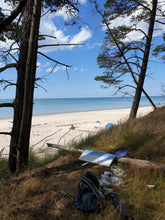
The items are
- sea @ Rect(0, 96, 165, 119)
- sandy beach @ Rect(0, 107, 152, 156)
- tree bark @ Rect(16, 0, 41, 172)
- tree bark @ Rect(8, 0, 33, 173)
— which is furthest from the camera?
sea @ Rect(0, 96, 165, 119)

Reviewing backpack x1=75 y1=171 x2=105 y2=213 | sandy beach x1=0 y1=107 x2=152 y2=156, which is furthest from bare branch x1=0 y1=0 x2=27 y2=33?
backpack x1=75 y1=171 x2=105 y2=213

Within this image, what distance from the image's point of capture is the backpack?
176 cm

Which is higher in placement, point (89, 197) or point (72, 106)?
point (72, 106)

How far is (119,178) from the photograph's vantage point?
8.00 ft

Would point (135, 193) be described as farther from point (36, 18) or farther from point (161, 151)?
point (36, 18)

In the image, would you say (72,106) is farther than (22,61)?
Yes

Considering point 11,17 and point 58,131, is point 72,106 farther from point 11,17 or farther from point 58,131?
point 11,17

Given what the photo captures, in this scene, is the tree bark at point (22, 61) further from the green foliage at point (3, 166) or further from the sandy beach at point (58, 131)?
the green foliage at point (3, 166)

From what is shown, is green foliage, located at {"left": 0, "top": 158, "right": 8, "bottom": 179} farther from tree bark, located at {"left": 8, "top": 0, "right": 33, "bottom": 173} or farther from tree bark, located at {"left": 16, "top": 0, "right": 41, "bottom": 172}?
tree bark, located at {"left": 8, "top": 0, "right": 33, "bottom": 173}

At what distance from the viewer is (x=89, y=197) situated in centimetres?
182

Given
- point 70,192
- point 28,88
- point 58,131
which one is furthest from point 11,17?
point 58,131

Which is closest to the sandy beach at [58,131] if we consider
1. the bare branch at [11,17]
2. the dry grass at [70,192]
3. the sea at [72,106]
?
the dry grass at [70,192]

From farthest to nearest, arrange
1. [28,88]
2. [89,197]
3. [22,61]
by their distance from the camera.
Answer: [22,61] < [28,88] < [89,197]

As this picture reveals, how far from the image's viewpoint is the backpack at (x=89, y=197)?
1.76m
